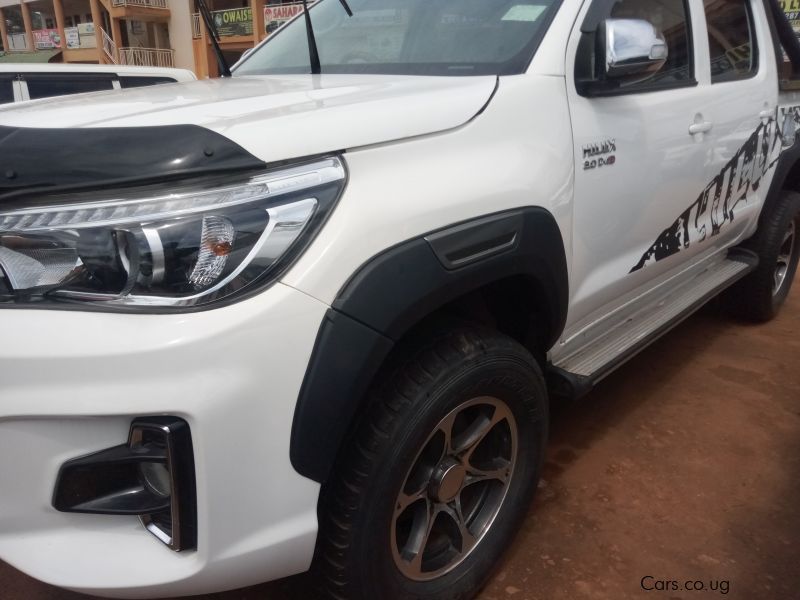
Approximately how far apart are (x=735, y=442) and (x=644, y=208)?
119 centimetres

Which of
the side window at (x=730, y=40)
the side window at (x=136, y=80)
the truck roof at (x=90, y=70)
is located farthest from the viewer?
the side window at (x=136, y=80)

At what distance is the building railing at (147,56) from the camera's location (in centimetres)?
2592

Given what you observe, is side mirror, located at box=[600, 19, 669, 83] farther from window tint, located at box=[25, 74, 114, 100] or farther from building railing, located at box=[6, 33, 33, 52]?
building railing, located at box=[6, 33, 33, 52]

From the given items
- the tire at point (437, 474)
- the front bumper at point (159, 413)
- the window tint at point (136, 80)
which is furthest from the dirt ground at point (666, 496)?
the window tint at point (136, 80)

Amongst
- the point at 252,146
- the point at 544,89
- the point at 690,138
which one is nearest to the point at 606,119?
the point at 544,89

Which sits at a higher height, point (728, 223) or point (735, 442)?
point (728, 223)

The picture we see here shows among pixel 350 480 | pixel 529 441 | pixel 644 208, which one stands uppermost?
pixel 644 208

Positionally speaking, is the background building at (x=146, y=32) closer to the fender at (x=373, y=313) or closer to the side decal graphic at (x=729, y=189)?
the side decal graphic at (x=729, y=189)

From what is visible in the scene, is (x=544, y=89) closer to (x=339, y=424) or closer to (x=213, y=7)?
(x=339, y=424)

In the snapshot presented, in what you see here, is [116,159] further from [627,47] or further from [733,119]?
[733,119]

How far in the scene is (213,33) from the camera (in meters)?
2.41

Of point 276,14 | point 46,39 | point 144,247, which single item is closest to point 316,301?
point 144,247

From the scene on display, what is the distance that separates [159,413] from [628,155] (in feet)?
5.46

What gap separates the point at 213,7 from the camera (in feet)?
88.5
